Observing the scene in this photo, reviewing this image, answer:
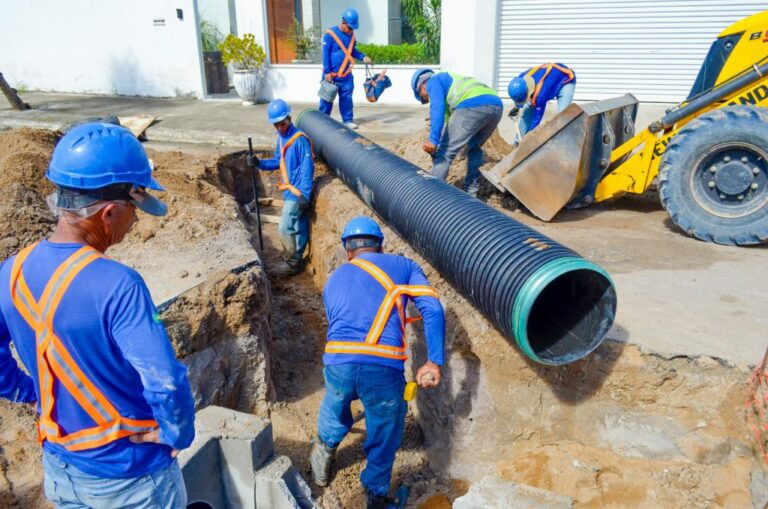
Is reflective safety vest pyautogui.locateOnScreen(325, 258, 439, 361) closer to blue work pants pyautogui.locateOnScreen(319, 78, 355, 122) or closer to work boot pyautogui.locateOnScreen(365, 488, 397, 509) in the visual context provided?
work boot pyautogui.locateOnScreen(365, 488, 397, 509)

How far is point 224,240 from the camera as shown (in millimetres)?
4523

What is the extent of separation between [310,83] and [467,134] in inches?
318

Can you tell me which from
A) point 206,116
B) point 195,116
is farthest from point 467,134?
point 195,116

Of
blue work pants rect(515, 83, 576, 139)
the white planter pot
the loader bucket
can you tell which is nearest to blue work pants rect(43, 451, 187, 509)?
the loader bucket

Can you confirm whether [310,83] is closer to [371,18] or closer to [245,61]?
[245,61]

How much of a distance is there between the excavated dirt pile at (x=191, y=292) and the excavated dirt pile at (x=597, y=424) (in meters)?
1.29

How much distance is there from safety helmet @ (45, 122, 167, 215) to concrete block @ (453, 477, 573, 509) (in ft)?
6.10

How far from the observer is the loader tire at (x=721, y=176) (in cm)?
439

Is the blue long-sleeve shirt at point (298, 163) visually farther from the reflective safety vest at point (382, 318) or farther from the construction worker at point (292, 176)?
the reflective safety vest at point (382, 318)

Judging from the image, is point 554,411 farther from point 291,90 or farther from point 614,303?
point 291,90

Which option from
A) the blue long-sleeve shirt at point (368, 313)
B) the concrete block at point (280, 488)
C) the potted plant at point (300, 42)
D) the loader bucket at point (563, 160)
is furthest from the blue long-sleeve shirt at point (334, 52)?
the concrete block at point (280, 488)

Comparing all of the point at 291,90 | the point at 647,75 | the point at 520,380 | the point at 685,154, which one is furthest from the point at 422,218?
the point at 291,90

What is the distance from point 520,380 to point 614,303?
76cm

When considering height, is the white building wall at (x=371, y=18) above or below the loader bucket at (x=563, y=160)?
above
